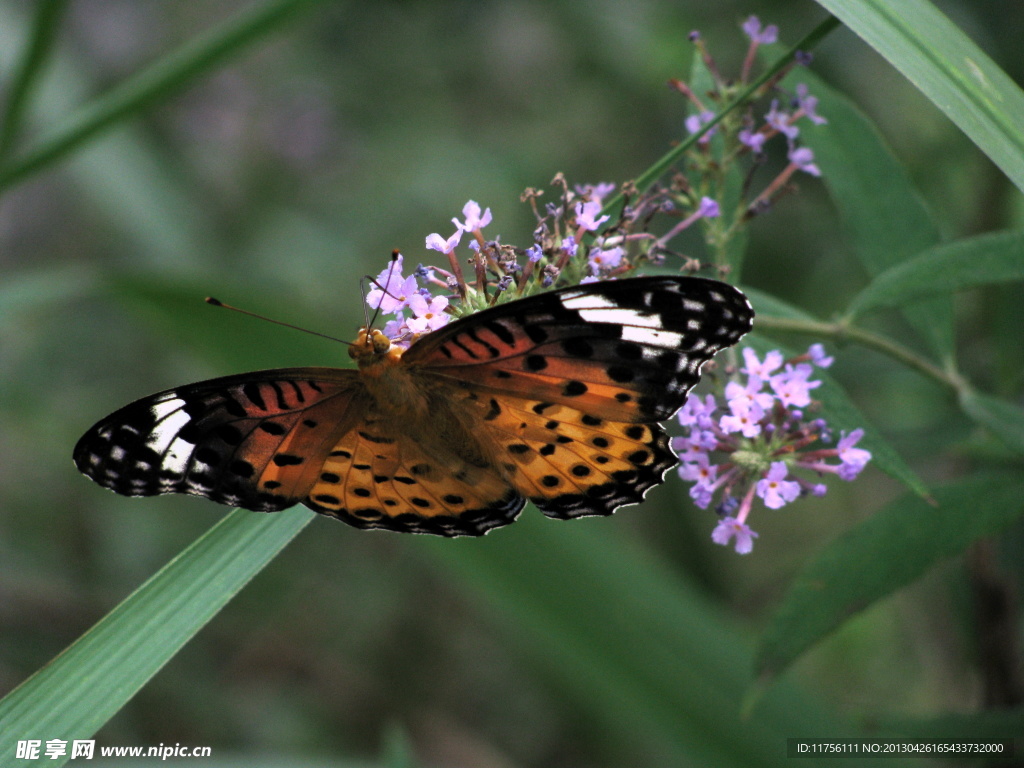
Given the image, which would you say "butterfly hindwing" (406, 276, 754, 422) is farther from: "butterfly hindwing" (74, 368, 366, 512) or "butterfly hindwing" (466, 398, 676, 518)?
"butterfly hindwing" (74, 368, 366, 512)

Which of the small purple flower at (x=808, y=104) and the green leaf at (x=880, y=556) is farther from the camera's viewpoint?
the small purple flower at (x=808, y=104)

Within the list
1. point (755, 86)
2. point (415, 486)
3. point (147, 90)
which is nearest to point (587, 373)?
point (415, 486)

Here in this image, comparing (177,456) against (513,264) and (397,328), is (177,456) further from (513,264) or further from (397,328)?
(513,264)

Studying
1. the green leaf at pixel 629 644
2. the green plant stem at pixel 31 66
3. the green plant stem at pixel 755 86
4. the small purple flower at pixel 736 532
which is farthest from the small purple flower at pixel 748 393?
the green plant stem at pixel 31 66

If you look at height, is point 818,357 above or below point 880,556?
above

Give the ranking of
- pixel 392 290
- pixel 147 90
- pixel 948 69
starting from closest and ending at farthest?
pixel 948 69, pixel 392 290, pixel 147 90

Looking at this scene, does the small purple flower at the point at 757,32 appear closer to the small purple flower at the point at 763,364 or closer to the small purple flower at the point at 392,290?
the small purple flower at the point at 763,364
